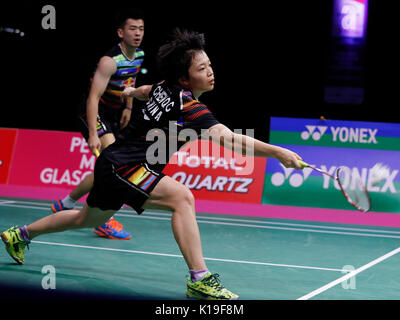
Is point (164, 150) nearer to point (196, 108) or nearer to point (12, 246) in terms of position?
point (196, 108)

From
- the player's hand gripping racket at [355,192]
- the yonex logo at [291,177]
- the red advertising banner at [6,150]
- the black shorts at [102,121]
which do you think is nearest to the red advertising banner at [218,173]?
the yonex logo at [291,177]

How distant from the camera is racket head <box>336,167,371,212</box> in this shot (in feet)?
13.0

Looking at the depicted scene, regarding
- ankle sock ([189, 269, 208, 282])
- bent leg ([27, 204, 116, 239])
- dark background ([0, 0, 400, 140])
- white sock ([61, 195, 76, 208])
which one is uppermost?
dark background ([0, 0, 400, 140])

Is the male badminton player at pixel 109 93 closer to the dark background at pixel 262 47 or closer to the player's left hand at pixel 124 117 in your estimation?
the player's left hand at pixel 124 117

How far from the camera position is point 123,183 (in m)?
3.98

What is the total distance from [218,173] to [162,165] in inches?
165

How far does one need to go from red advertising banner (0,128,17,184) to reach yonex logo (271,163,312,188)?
3.33 m

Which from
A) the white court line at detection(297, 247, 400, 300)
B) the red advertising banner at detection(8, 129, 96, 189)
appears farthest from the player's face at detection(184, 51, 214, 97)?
the red advertising banner at detection(8, 129, 96, 189)

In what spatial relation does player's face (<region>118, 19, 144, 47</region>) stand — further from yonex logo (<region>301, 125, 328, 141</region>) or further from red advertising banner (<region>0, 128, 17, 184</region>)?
red advertising banner (<region>0, 128, 17, 184</region>)

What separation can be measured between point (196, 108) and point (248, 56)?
7.64 metres

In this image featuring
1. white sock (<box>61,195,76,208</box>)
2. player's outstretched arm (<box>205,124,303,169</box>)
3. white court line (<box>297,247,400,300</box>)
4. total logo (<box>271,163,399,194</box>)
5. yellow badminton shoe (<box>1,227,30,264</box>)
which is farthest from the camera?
total logo (<box>271,163,399,194</box>)

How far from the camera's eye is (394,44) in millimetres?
10984

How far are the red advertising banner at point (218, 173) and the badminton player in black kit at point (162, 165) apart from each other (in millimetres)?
4087

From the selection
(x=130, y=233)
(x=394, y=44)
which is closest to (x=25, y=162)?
(x=130, y=233)
